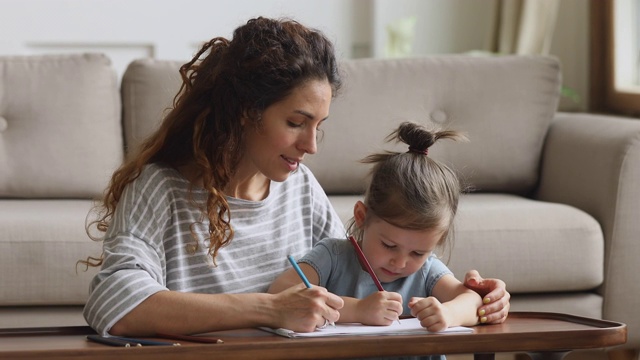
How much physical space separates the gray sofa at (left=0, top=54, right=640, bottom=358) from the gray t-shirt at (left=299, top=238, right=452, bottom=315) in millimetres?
791

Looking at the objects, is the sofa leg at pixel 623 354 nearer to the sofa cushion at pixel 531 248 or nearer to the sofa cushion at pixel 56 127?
the sofa cushion at pixel 531 248

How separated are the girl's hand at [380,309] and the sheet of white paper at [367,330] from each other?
0.01 m

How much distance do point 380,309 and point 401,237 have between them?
0.62ft

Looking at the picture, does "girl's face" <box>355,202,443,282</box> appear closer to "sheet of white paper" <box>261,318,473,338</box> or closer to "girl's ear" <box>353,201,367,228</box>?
"girl's ear" <box>353,201,367,228</box>

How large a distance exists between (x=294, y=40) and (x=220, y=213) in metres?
0.28

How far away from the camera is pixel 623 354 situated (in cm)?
261

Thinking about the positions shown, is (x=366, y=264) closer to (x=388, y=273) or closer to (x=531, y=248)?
(x=388, y=273)

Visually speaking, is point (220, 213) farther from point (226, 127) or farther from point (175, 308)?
point (175, 308)

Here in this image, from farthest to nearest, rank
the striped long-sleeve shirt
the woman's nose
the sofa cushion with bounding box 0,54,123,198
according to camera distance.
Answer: the sofa cushion with bounding box 0,54,123,198
the woman's nose
the striped long-sleeve shirt

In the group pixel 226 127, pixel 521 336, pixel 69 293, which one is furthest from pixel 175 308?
pixel 69 293

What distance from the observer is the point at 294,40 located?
153 centimetres

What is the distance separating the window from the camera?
4.04 meters

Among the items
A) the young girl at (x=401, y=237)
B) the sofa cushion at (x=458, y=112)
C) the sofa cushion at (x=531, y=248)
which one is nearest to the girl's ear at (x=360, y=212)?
the young girl at (x=401, y=237)

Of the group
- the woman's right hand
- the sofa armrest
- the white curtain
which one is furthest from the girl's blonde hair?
the white curtain
